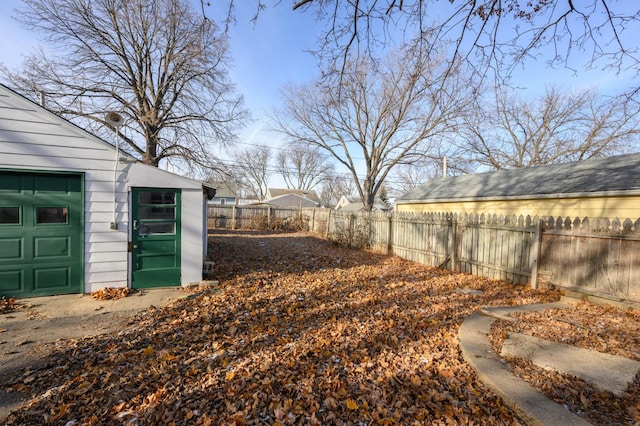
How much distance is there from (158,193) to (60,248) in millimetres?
1878

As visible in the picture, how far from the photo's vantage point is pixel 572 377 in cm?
261

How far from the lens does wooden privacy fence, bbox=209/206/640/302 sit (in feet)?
15.6

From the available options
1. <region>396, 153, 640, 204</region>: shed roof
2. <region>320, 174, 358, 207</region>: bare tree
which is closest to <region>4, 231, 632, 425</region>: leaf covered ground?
<region>396, 153, 640, 204</region>: shed roof

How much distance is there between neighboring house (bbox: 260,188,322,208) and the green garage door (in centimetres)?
3053

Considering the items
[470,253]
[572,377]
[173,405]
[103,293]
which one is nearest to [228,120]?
[103,293]

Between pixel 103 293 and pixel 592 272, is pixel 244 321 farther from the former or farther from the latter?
pixel 592 272

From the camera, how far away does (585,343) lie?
10.8 feet

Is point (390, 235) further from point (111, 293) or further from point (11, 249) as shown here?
point (11, 249)

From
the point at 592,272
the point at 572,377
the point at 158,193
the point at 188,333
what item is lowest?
the point at 188,333

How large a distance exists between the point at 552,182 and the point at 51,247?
13118 millimetres

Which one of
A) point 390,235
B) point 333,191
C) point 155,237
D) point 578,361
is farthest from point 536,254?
point 333,191

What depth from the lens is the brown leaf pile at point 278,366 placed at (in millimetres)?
2354

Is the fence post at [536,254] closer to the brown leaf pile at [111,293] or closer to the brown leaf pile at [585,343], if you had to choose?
the brown leaf pile at [585,343]

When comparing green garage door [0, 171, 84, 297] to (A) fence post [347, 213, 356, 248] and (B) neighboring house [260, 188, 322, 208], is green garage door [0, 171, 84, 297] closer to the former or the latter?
(A) fence post [347, 213, 356, 248]
